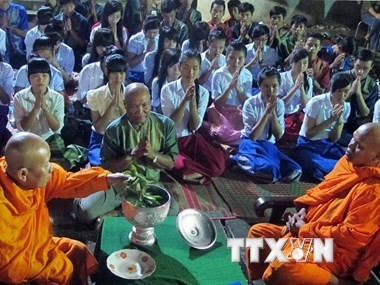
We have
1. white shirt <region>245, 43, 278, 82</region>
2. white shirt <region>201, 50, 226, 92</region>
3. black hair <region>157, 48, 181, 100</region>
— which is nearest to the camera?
black hair <region>157, 48, 181, 100</region>

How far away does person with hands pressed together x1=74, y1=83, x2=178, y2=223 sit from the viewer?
12.7ft


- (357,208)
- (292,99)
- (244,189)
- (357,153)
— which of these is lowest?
(244,189)

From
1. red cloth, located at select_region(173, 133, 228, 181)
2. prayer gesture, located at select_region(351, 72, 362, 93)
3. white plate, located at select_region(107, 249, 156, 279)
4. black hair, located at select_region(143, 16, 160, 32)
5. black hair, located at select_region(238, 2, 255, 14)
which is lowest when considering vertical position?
red cloth, located at select_region(173, 133, 228, 181)

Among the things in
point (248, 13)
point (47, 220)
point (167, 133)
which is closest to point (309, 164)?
point (167, 133)

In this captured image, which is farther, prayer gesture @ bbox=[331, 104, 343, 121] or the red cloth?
prayer gesture @ bbox=[331, 104, 343, 121]

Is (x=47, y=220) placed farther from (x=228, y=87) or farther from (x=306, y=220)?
(x=228, y=87)

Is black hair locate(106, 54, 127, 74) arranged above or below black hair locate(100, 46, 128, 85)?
above

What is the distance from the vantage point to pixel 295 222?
10.9ft

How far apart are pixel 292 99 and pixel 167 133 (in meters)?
2.28

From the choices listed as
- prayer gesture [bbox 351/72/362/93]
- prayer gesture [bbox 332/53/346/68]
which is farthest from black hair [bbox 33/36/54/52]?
prayer gesture [bbox 332/53/346/68]

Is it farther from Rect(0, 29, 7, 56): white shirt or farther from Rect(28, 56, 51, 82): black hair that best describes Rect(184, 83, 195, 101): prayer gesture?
Rect(0, 29, 7, 56): white shirt

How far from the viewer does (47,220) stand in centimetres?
284

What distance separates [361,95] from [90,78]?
119 inches

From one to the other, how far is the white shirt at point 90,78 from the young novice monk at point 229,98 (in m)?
1.19
